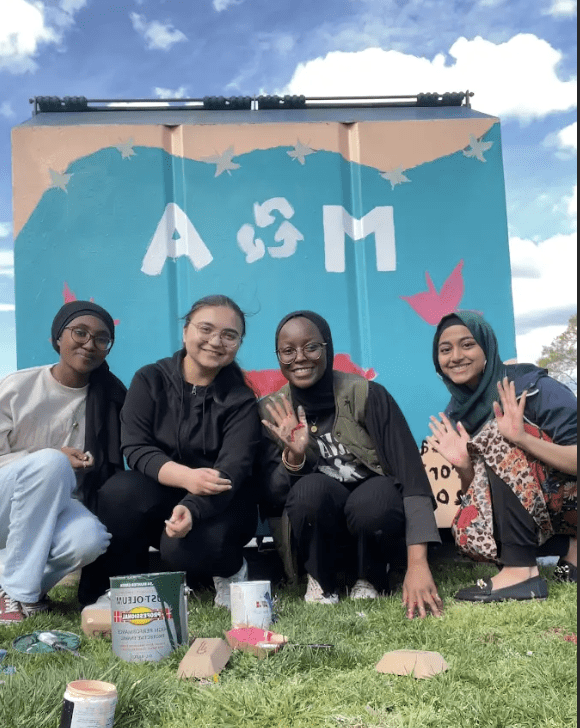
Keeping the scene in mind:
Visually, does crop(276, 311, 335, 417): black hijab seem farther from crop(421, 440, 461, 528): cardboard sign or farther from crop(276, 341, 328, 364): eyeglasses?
crop(421, 440, 461, 528): cardboard sign

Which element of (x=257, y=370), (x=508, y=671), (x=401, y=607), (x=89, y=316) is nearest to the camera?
(x=508, y=671)

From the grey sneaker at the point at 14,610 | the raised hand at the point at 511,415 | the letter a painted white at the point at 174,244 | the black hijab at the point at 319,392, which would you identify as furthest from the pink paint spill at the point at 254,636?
the letter a painted white at the point at 174,244

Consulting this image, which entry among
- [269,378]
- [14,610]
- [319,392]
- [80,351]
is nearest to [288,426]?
[319,392]

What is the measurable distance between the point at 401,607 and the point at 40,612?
1.24m

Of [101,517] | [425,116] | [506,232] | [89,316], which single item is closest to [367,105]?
[425,116]

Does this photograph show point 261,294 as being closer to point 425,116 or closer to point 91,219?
point 91,219

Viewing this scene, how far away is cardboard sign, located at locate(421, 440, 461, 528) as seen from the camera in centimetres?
341

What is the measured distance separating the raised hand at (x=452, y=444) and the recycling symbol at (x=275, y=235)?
1398 millimetres

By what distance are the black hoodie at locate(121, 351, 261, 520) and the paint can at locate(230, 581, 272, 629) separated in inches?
20.4

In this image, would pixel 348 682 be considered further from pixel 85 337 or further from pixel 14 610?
pixel 85 337

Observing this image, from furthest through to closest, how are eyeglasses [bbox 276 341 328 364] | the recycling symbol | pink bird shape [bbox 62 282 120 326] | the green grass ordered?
the recycling symbol
pink bird shape [bbox 62 282 120 326]
eyeglasses [bbox 276 341 328 364]
the green grass

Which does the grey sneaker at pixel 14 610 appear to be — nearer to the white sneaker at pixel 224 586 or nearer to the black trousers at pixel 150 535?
the black trousers at pixel 150 535

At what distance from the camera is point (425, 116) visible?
4.07 meters

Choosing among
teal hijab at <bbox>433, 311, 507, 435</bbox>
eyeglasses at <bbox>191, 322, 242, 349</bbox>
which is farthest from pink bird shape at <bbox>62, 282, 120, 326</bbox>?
teal hijab at <bbox>433, 311, 507, 435</bbox>
